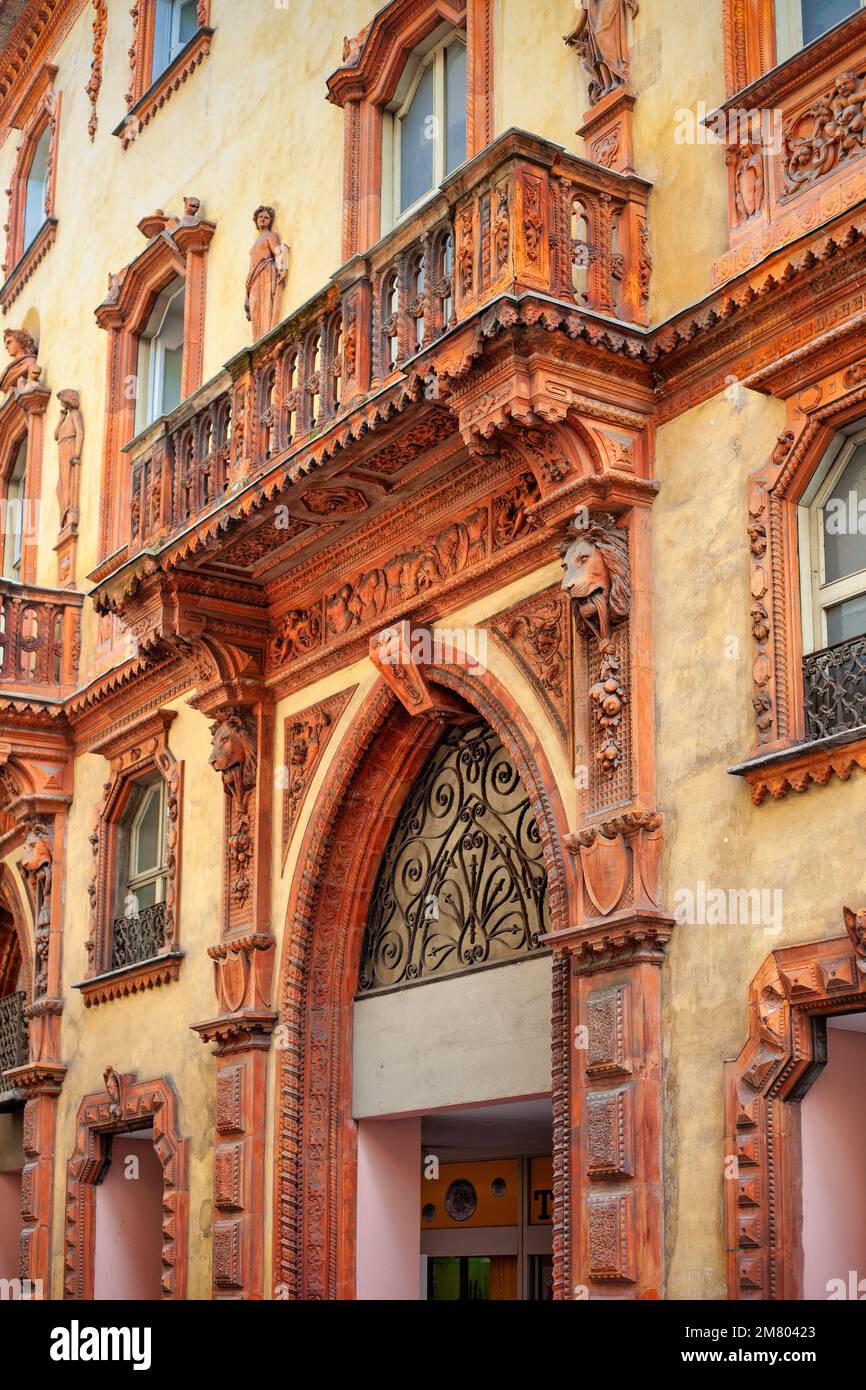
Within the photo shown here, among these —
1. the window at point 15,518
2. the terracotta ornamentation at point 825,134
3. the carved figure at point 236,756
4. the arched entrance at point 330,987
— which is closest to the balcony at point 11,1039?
the window at point 15,518

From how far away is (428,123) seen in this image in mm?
15500

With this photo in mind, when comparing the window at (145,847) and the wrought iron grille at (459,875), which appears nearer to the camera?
the wrought iron grille at (459,875)

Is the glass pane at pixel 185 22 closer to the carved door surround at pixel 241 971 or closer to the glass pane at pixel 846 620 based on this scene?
the carved door surround at pixel 241 971

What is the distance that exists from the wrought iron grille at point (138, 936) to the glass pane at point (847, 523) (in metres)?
8.46

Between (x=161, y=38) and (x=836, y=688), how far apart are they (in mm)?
13576

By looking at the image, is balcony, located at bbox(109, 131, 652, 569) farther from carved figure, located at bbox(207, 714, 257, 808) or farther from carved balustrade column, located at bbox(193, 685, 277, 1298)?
carved balustrade column, located at bbox(193, 685, 277, 1298)

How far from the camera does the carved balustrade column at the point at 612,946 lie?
10.9 meters

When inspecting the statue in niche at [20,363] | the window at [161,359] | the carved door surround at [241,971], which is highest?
the statue in niche at [20,363]

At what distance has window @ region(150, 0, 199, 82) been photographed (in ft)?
68.3

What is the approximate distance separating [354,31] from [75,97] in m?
8.36

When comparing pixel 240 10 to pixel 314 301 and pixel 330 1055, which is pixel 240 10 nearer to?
pixel 314 301

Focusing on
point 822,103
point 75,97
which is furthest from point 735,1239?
point 75,97

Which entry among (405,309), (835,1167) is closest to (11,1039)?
(405,309)

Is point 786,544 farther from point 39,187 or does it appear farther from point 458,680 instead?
point 39,187
